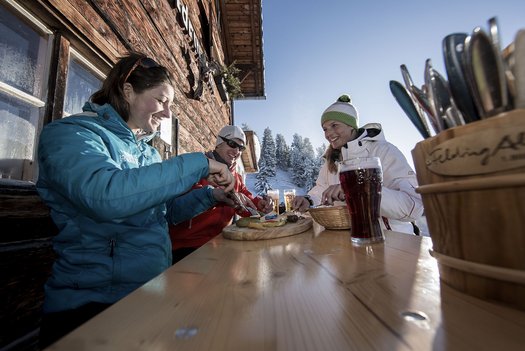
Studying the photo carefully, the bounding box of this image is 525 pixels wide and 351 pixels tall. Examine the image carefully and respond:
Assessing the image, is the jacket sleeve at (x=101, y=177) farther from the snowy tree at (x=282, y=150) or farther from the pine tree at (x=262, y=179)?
the snowy tree at (x=282, y=150)

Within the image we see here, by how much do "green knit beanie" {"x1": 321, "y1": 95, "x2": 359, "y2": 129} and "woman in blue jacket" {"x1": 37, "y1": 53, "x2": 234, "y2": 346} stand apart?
6.25 ft

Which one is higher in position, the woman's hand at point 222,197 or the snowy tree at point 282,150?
the snowy tree at point 282,150

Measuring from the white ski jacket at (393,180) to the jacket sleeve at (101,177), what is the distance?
143 cm

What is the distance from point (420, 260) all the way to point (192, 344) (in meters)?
0.60

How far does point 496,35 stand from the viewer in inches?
15.0

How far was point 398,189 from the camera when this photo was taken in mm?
2178

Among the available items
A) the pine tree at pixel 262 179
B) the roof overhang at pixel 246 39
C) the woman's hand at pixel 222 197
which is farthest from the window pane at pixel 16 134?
the pine tree at pixel 262 179

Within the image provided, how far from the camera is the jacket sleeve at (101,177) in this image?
0.98 metres

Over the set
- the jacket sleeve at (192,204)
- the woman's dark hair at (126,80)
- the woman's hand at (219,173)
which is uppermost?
the woman's dark hair at (126,80)

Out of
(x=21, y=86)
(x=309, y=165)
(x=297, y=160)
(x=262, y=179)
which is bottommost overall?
(x=21, y=86)

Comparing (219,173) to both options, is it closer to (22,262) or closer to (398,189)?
(22,262)

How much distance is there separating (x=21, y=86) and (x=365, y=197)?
79.2 inches

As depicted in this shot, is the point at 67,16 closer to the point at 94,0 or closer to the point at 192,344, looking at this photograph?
the point at 94,0

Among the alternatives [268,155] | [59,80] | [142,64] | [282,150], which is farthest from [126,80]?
[282,150]
